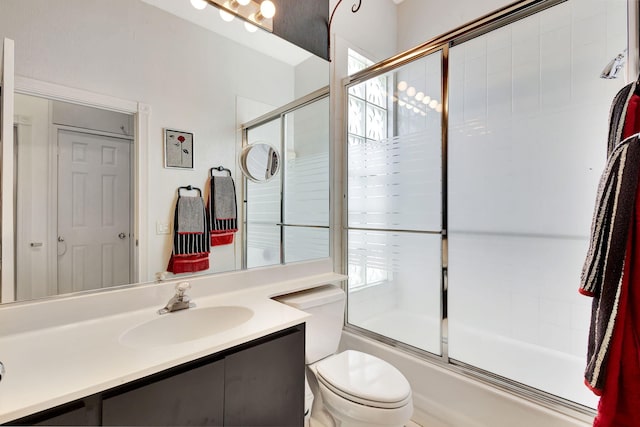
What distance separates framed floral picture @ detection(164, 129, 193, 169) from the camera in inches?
47.8

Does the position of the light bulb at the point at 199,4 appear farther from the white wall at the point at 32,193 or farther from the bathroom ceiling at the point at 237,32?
the white wall at the point at 32,193

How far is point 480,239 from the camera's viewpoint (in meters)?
1.90

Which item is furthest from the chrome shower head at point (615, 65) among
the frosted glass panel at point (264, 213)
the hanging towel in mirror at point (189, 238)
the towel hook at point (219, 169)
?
the hanging towel in mirror at point (189, 238)

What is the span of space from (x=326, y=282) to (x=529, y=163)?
1.47 m

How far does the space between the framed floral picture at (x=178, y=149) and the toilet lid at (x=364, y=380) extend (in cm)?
111

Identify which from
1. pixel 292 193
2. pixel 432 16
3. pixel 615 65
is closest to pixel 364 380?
pixel 292 193

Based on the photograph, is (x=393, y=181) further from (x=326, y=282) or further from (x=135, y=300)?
(x=135, y=300)

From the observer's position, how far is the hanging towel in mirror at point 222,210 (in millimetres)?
1352

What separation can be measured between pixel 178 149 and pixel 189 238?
0.39 m

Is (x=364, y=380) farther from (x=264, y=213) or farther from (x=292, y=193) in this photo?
(x=292, y=193)

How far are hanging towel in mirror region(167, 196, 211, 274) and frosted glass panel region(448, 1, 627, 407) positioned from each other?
1.46 m

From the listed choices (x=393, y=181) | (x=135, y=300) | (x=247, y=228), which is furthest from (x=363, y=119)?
(x=135, y=300)

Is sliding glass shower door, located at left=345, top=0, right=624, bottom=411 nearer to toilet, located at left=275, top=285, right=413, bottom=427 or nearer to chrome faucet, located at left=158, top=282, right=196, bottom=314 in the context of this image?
toilet, located at left=275, top=285, right=413, bottom=427

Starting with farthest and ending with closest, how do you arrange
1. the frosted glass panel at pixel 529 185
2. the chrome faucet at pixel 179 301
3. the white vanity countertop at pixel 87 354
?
the frosted glass panel at pixel 529 185, the chrome faucet at pixel 179 301, the white vanity countertop at pixel 87 354
